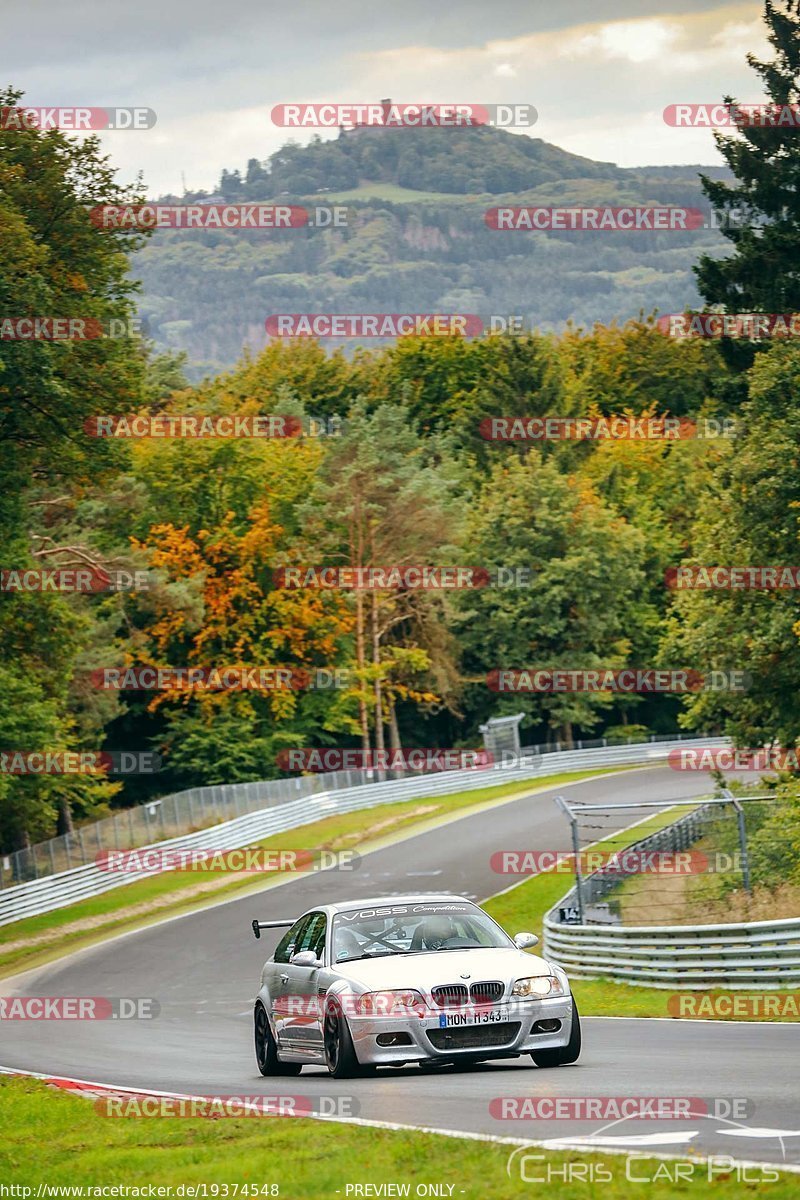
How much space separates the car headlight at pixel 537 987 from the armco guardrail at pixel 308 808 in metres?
32.2

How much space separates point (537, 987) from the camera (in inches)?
476

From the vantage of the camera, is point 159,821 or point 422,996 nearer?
point 422,996

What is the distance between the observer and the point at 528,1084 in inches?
439

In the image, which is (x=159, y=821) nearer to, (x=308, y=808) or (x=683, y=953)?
(x=308, y=808)

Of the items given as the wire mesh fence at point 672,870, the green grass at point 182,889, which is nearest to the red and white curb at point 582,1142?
the wire mesh fence at point 672,870

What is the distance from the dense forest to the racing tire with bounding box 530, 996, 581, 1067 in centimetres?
2177

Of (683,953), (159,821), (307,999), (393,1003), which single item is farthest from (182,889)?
(393,1003)

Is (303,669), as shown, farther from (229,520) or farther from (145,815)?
(145,815)

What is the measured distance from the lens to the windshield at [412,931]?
13.0 meters

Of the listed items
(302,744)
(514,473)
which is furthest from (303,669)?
(514,473)

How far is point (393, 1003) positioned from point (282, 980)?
6.83ft

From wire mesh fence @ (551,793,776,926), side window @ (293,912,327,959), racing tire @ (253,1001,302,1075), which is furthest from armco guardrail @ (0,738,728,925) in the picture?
side window @ (293,912,327,959)

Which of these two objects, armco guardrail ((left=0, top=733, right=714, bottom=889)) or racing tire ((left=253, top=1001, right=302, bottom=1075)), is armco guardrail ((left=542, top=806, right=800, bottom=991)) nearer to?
racing tire ((left=253, top=1001, right=302, bottom=1075))

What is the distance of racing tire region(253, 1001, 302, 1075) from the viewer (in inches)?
548
